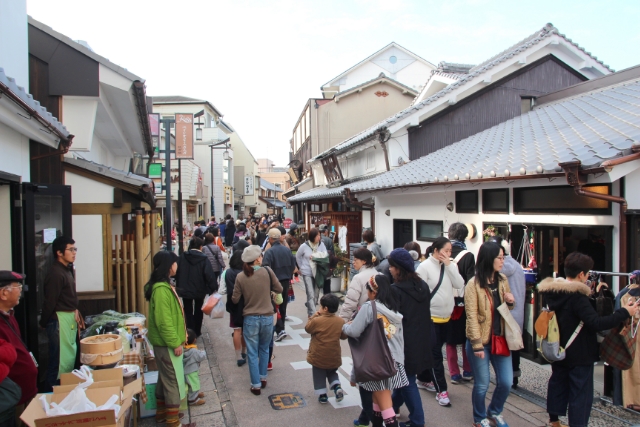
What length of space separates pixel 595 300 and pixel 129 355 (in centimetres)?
540

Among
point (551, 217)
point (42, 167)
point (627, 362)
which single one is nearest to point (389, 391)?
point (627, 362)

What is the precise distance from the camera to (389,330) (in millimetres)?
4289

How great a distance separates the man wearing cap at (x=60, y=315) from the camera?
5016 millimetres

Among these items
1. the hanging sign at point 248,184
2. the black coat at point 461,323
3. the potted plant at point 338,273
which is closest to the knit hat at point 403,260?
the black coat at point 461,323

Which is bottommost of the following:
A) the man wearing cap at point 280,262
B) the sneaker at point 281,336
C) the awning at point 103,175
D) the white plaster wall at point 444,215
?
the sneaker at point 281,336

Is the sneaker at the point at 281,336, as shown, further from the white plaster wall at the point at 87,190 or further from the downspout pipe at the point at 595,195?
the downspout pipe at the point at 595,195

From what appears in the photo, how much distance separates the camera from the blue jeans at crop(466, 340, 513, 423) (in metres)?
4.57

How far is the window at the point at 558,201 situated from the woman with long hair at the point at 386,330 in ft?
10.6

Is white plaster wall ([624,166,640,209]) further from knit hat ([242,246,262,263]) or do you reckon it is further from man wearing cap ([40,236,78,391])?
man wearing cap ([40,236,78,391])

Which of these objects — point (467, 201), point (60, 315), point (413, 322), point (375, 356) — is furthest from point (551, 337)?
point (60, 315)

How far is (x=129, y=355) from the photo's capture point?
17.1ft

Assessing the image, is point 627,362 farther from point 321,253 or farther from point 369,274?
point 321,253

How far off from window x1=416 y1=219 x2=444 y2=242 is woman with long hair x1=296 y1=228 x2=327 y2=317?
8.24 feet

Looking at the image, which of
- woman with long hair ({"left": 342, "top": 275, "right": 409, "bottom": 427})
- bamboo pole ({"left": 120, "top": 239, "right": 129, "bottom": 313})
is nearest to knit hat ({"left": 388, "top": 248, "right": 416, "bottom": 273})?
woman with long hair ({"left": 342, "top": 275, "right": 409, "bottom": 427})
